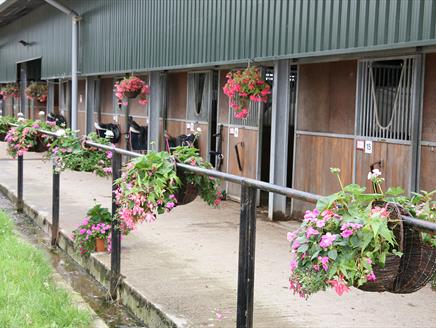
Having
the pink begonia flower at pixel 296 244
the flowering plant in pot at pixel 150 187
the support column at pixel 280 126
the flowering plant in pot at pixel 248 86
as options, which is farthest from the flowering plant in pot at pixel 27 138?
the pink begonia flower at pixel 296 244

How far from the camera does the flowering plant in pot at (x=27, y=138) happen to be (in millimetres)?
9125

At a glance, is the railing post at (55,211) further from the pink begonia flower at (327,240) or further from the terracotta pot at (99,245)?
the pink begonia flower at (327,240)

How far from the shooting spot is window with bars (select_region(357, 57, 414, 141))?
7.22 metres

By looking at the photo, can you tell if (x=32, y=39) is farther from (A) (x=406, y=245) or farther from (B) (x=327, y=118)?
(A) (x=406, y=245)

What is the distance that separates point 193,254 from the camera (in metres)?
7.17

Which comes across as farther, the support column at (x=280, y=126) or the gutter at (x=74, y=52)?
the gutter at (x=74, y=52)

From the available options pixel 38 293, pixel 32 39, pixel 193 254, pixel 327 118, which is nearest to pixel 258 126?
pixel 327 118

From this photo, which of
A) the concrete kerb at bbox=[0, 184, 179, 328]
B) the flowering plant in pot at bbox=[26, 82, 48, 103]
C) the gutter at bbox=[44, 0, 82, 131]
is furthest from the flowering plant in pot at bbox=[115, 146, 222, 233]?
the flowering plant in pot at bbox=[26, 82, 48, 103]

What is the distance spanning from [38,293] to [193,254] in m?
2.25

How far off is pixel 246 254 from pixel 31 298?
84.1 inches

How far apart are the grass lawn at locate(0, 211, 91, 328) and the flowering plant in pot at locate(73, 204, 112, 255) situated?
0.55 metres

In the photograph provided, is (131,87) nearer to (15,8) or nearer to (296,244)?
(296,244)

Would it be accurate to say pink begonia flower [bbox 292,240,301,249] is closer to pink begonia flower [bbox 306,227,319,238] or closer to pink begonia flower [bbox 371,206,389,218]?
pink begonia flower [bbox 306,227,319,238]

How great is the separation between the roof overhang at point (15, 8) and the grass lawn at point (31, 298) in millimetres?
16831
